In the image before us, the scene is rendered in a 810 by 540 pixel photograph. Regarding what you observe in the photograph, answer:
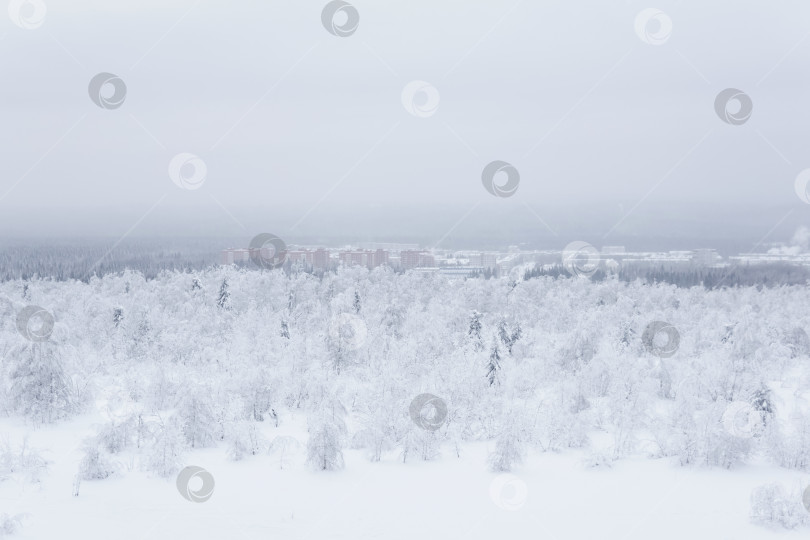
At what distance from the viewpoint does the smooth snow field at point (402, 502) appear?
33.9 ft

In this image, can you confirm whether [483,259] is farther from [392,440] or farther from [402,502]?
[402,502]

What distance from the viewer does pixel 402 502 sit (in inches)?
453

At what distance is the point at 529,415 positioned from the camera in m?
15.8

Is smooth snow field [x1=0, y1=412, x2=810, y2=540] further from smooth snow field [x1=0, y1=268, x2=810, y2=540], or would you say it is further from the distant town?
the distant town

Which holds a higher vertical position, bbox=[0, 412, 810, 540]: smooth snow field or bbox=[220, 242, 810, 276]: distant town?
bbox=[220, 242, 810, 276]: distant town

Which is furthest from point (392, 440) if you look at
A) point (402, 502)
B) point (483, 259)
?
point (483, 259)

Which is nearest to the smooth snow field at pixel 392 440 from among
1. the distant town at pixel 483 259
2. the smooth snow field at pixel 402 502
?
the smooth snow field at pixel 402 502

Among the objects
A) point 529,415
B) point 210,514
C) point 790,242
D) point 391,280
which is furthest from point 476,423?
point 790,242

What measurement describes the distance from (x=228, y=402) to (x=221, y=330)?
14703 millimetres

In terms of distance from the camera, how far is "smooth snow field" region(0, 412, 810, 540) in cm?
1032

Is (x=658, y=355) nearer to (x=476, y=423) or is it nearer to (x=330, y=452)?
(x=476, y=423)

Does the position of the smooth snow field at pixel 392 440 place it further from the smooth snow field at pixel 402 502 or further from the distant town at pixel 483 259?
the distant town at pixel 483 259

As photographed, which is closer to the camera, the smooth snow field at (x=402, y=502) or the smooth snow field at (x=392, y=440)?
the smooth snow field at (x=402, y=502)

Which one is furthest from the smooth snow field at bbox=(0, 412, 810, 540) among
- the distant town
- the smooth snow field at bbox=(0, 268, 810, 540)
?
the distant town
